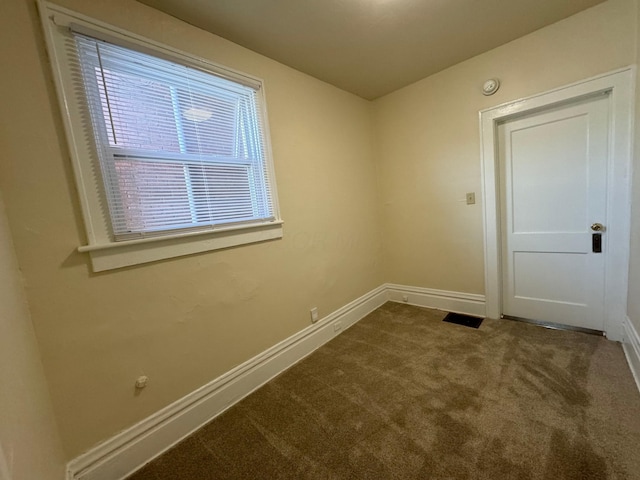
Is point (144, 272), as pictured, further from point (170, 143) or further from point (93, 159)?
point (170, 143)

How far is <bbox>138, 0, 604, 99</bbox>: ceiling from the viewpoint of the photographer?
1577 mm

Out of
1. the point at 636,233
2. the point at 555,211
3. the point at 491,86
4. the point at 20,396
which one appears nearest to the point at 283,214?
the point at 20,396

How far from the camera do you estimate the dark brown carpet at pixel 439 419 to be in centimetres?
120

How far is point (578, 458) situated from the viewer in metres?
1.16

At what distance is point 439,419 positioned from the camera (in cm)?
145

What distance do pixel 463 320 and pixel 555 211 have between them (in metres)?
1.28

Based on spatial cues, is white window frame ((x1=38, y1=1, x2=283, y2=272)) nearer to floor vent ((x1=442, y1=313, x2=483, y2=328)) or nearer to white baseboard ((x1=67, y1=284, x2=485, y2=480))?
white baseboard ((x1=67, y1=284, x2=485, y2=480))

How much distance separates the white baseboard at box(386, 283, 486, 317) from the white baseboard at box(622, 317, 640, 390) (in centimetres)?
94

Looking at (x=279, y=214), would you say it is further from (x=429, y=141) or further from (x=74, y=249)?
(x=429, y=141)

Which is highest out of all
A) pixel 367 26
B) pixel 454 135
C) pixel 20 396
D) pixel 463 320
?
pixel 367 26

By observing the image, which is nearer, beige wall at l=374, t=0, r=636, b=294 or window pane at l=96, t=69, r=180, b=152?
window pane at l=96, t=69, r=180, b=152

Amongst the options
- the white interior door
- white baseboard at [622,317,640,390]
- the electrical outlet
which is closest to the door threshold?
the white interior door

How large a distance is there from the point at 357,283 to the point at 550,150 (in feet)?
6.98

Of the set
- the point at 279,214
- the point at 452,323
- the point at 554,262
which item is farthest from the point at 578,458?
the point at 279,214
